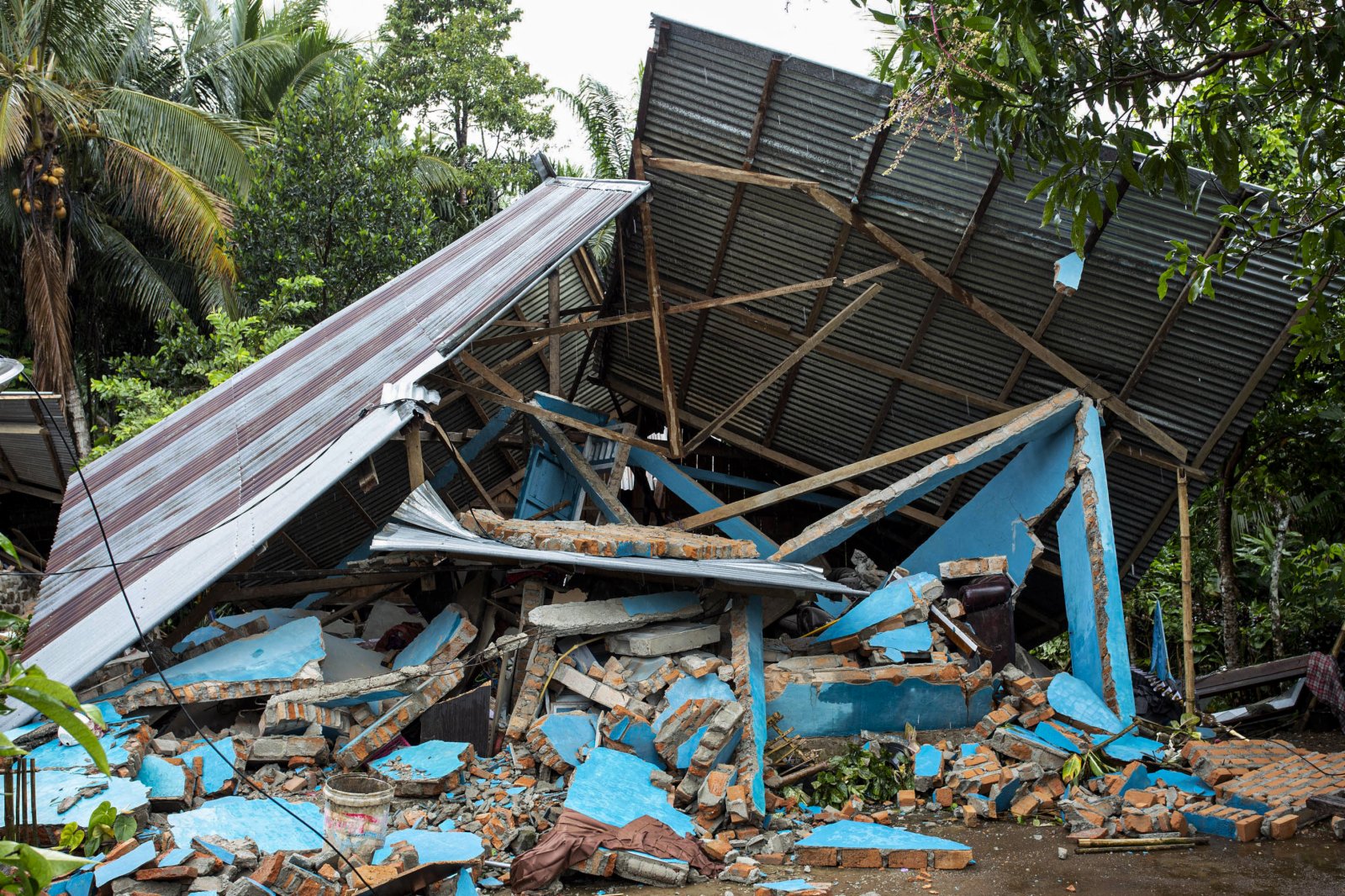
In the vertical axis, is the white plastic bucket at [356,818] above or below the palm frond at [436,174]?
below

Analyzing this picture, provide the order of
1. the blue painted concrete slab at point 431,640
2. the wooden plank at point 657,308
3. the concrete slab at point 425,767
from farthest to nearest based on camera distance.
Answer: the wooden plank at point 657,308
the blue painted concrete slab at point 431,640
the concrete slab at point 425,767

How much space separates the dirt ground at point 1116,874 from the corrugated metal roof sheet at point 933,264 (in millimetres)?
4562

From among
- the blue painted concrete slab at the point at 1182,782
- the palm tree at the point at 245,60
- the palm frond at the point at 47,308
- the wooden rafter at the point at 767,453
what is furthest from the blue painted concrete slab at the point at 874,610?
the palm tree at the point at 245,60

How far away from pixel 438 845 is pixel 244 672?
8.61ft

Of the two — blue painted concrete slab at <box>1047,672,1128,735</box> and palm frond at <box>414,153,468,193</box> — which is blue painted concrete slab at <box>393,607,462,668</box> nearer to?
blue painted concrete slab at <box>1047,672,1128,735</box>

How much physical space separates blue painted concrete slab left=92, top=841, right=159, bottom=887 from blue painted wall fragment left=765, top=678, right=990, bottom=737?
14.1 ft

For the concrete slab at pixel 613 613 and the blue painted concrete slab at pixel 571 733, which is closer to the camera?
the blue painted concrete slab at pixel 571 733

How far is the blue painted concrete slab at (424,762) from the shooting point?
6789mm

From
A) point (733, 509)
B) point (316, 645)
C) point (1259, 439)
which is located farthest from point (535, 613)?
point (1259, 439)

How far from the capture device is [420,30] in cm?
2531

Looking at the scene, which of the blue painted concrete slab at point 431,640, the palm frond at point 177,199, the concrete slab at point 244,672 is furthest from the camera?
the palm frond at point 177,199

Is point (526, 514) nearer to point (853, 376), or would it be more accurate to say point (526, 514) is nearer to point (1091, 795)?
point (853, 376)

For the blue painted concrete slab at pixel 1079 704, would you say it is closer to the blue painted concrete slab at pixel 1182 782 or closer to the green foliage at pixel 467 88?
the blue painted concrete slab at pixel 1182 782

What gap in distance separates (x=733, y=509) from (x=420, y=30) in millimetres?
19266
